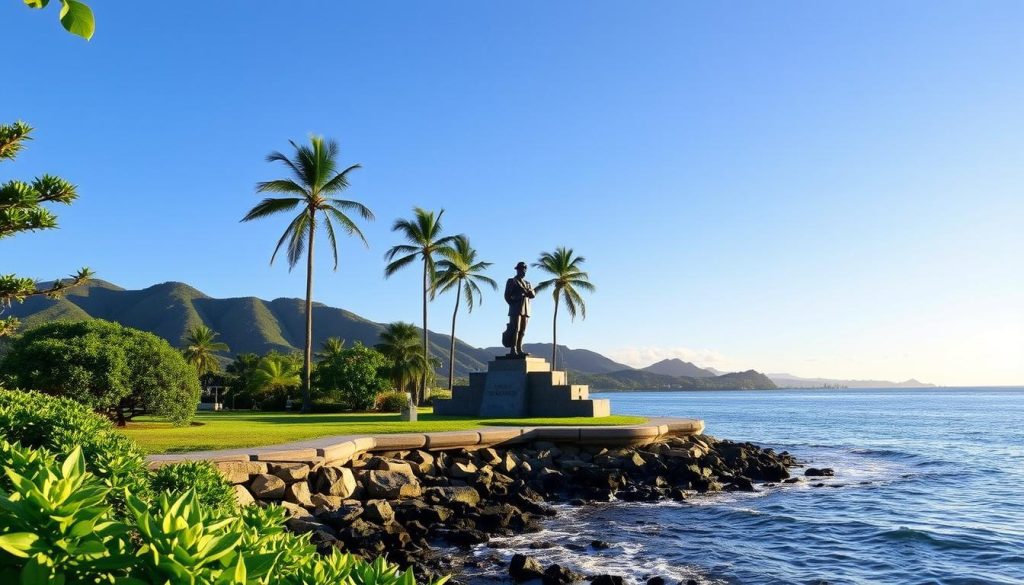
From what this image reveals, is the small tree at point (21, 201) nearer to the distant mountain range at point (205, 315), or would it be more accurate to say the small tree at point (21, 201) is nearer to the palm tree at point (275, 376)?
the palm tree at point (275, 376)

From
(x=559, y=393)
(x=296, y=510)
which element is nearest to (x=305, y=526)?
(x=296, y=510)

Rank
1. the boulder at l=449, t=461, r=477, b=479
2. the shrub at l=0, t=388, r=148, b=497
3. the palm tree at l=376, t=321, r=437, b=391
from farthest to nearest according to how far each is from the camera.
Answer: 1. the palm tree at l=376, t=321, r=437, b=391
2. the boulder at l=449, t=461, r=477, b=479
3. the shrub at l=0, t=388, r=148, b=497

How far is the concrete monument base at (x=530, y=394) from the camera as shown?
26594mm

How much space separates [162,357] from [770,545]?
691 inches

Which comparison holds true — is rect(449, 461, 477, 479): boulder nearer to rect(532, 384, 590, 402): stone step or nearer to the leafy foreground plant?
rect(532, 384, 590, 402): stone step

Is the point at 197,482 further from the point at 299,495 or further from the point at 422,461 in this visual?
the point at 422,461

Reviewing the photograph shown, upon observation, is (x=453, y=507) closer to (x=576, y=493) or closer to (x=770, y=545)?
(x=576, y=493)

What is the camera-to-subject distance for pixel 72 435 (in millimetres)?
5309

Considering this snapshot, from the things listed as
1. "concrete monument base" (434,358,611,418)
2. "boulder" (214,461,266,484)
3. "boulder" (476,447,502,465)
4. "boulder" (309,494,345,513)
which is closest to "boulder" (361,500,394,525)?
"boulder" (309,494,345,513)

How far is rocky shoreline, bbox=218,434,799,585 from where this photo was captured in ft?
36.6

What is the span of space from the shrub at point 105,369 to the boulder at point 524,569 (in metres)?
13.7

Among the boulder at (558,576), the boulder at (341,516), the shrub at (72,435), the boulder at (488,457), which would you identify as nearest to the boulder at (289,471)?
the boulder at (341,516)

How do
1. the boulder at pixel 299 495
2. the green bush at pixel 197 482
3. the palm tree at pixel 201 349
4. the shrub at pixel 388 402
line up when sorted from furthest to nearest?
the palm tree at pixel 201 349 → the shrub at pixel 388 402 → the boulder at pixel 299 495 → the green bush at pixel 197 482

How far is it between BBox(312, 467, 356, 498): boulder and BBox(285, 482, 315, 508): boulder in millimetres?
542
